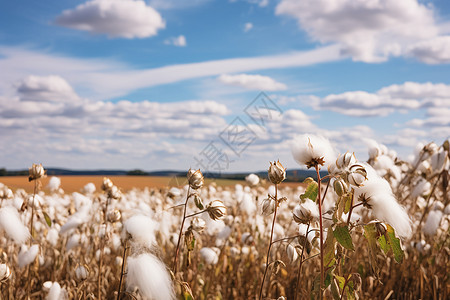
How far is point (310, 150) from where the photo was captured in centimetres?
158

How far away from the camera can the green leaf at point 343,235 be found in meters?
1.38

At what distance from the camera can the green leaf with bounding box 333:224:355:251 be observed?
4.53ft

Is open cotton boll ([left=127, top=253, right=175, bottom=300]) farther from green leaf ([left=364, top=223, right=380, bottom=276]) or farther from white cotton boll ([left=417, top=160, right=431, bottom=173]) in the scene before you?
white cotton boll ([left=417, top=160, right=431, bottom=173])

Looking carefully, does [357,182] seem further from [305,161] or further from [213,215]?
[213,215]

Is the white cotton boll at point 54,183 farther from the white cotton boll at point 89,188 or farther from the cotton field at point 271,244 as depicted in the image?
the white cotton boll at point 89,188

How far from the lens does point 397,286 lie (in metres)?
3.71

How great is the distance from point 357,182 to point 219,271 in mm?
2672

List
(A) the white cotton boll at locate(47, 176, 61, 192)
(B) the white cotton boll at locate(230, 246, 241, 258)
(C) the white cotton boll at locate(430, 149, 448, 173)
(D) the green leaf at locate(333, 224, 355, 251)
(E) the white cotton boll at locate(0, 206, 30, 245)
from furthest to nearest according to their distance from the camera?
(A) the white cotton boll at locate(47, 176, 61, 192)
(B) the white cotton boll at locate(230, 246, 241, 258)
(C) the white cotton boll at locate(430, 149, 448, 173)
(E) the white cotton boll at locate(0, 206, 30, 245)
(D) the green leaf at locate(333, 224, 355, 251)

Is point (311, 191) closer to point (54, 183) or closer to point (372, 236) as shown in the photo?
point (372, 236)

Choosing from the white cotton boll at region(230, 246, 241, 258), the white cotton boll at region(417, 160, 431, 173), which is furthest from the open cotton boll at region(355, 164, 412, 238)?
the white cotton boll at region(417, 160, 431, 173)

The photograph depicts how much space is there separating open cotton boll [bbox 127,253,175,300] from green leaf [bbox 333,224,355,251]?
63cm

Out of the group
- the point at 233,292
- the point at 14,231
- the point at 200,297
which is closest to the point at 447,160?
the point at 233,292

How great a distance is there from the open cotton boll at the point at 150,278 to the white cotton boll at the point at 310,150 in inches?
25.3

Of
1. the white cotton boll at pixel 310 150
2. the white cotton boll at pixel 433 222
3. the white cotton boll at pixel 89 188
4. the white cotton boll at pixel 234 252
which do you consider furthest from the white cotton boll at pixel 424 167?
the white cotton boll at pixel 89 188
